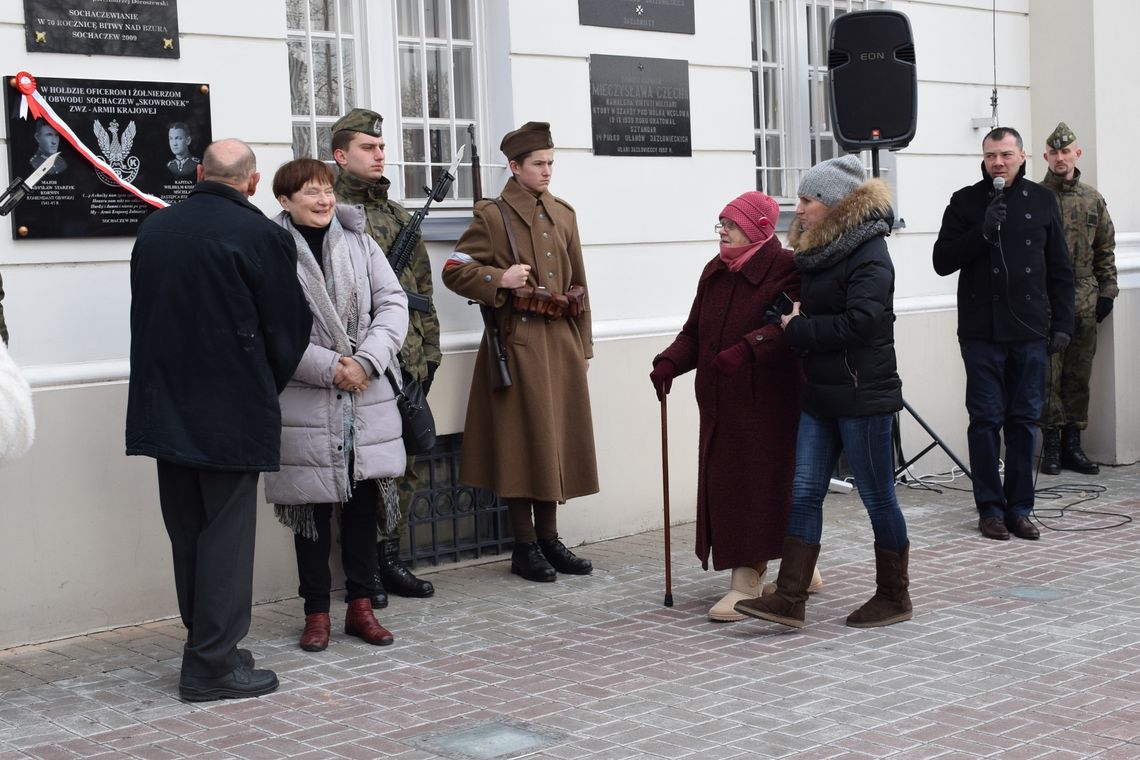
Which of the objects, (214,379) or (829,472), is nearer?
→ (214,379)

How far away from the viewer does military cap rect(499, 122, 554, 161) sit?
23.1 ft

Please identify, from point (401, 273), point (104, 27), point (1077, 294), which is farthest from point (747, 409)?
point (1077, 294)

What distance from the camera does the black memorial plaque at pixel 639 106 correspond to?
8133 millimetres

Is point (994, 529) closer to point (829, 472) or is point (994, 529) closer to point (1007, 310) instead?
point (1007, 310)

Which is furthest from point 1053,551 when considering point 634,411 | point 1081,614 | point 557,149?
point 557,149

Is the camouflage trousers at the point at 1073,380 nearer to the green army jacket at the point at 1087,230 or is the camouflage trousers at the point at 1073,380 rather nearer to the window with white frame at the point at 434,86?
the green army jacket at the point at 1087,230

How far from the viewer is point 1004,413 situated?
7.98m

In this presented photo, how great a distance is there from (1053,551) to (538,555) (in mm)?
2585

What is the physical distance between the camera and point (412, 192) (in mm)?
7730

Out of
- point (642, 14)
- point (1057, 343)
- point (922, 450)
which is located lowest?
point (922, 450)

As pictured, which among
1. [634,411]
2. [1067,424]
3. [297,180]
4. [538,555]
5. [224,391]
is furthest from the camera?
[1067,424]

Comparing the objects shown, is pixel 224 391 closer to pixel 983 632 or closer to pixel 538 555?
pixel 538 555

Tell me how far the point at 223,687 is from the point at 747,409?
7.80 ft

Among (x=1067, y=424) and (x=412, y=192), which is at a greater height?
(x=412, y=192)
